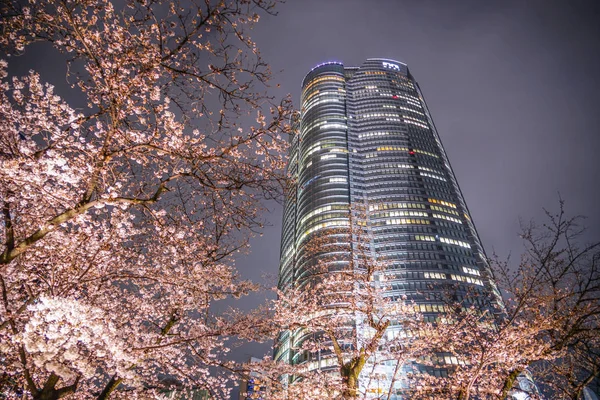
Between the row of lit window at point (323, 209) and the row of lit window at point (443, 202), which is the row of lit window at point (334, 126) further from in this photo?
the row of lit window at point (443, 202)

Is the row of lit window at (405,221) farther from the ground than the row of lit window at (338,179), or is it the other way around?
the row of lit window at (338,179)

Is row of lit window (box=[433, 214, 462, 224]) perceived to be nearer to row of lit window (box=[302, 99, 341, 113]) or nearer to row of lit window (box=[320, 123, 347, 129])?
row of lit window (box=[320, 123, 347, 129])

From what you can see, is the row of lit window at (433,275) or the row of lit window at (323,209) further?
the row of lit window at (323,209)

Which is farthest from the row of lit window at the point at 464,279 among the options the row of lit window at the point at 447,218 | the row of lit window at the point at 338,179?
the row of lit window at the point at 338,179

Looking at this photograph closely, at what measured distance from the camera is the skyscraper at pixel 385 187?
8294 cm

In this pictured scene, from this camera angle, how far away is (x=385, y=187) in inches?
3848

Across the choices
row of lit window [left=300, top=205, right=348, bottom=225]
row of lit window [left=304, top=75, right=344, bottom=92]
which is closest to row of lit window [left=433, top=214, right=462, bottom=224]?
row of lit window [left=300, top=205, right=348, bottom=225]

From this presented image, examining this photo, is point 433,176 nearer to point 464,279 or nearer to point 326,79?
point 464,279

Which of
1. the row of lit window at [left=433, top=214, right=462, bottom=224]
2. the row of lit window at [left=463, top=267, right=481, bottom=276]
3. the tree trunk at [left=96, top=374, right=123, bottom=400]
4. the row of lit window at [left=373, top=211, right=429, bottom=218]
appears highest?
the row of lit window at [left=433, top=214, right=462, bottom=224]

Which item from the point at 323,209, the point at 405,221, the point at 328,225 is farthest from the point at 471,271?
the point at 323,209

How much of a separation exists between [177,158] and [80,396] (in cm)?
1363

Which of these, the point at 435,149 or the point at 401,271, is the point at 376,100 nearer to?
the point at 435,149

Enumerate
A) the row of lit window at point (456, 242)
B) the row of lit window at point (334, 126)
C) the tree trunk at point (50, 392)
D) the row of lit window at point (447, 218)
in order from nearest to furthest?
1. the tree trunk at point (50, 392)
2. the row of lit window at point (456, 242)
3. the row of lit window at point (447, 218)
4. the row of lit window at point (334, 126)

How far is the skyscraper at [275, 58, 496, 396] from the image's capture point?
82938 mm
